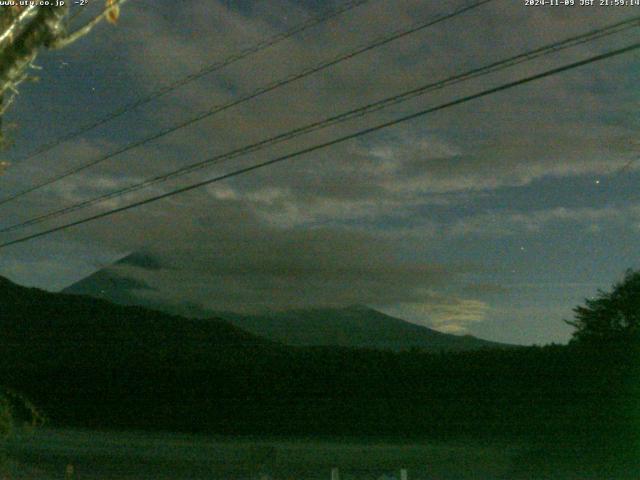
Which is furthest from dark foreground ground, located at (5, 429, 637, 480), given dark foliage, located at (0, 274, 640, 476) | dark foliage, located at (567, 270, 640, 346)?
dark foliage, located at (567, 270, 640, 346)

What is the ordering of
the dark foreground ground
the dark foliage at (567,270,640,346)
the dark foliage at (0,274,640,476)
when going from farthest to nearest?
the dark foliage at (567,270,640,346)
the dark foliage at (0,274,640,476)
the dark foreground ground

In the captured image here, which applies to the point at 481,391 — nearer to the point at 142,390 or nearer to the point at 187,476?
the point at 187,476

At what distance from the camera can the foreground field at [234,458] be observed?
18.7m

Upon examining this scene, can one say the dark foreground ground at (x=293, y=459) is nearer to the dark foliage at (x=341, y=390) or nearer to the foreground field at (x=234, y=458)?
the foreground field at (x=234, y=458)

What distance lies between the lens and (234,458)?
2186 centimetres

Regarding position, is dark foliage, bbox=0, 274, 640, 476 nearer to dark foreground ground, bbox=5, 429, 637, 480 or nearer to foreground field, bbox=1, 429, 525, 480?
dark foreground ground, bbox=5, 429, 637, 480

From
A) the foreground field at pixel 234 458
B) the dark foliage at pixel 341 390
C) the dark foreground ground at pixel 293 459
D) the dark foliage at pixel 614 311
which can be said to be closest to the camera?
the dark foreground ground at pixel 293 459

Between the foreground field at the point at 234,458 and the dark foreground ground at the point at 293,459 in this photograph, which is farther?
the foreground field at the point at 234,458

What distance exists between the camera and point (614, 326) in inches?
1305

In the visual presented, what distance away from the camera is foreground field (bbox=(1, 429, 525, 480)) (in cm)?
1873

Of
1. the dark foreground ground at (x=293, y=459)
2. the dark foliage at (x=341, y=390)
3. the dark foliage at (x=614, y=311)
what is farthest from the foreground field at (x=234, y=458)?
the dark foliage at (x=614, y=311)

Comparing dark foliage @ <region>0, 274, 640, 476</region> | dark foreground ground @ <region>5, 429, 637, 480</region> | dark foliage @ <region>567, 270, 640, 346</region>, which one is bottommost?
dark foreground ground @ <region>5, 429, 637, 480</region>

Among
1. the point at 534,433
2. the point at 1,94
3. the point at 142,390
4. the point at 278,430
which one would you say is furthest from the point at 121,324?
the point at 1,94

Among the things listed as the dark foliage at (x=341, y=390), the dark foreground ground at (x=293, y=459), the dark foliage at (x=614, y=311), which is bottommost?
the dark foreground ground at (x=293, y=459)
